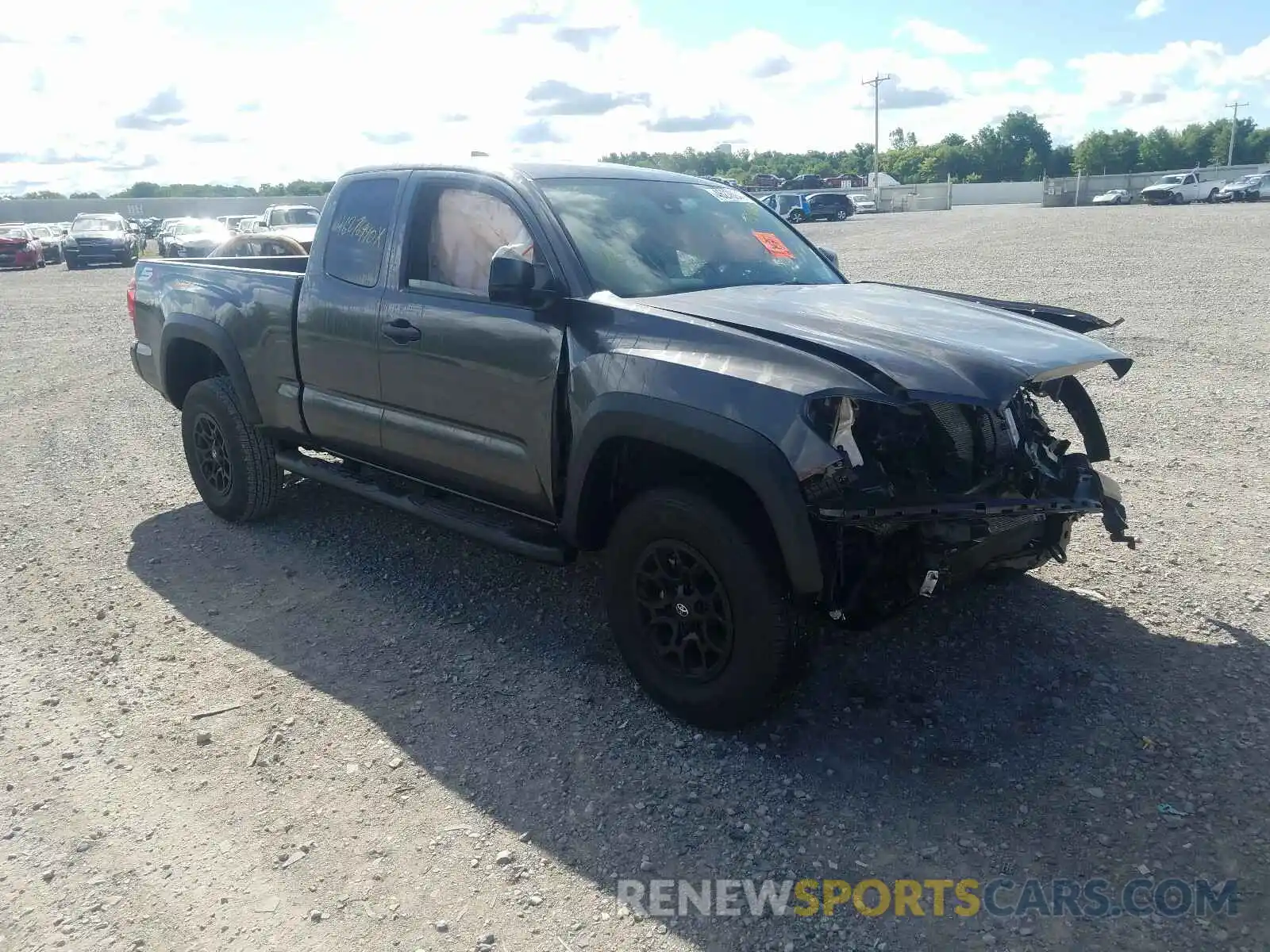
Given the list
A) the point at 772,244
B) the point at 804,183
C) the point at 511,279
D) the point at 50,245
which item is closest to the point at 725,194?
the point at 772,244

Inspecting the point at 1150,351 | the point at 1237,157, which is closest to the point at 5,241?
the point at 1150,351

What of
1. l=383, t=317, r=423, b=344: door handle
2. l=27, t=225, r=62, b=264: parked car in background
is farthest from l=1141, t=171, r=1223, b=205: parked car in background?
l=383, t=317, r=423, b=344: door handle

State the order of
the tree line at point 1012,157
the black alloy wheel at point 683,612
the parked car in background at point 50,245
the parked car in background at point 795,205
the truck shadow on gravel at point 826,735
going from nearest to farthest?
1. the truck shadow on gravel at point 826,735
2. the black alloy wheel at point 683,612
3. the parked car in background at point 50,245
4. the parked car in background at point 795,205
5. the tree line at point 1012,157

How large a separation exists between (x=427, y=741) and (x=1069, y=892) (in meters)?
2.12

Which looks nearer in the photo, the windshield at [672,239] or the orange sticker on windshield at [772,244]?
the windshield at [672,239]

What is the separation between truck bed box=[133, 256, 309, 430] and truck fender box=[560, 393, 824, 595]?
91.0 inches

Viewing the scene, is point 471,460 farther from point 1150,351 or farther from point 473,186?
point 1150,351

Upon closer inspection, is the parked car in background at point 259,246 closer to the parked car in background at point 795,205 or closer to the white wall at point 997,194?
the parked car in background at point 795,205

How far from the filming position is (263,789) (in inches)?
132

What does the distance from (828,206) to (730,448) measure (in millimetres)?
45588

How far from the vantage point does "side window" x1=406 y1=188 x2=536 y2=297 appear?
13.5ft

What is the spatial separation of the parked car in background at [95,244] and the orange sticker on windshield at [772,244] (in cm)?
2950

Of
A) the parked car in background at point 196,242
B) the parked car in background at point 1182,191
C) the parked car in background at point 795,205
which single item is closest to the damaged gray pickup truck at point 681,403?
the parked car in background at point 196,242

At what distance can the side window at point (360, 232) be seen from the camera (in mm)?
4656
